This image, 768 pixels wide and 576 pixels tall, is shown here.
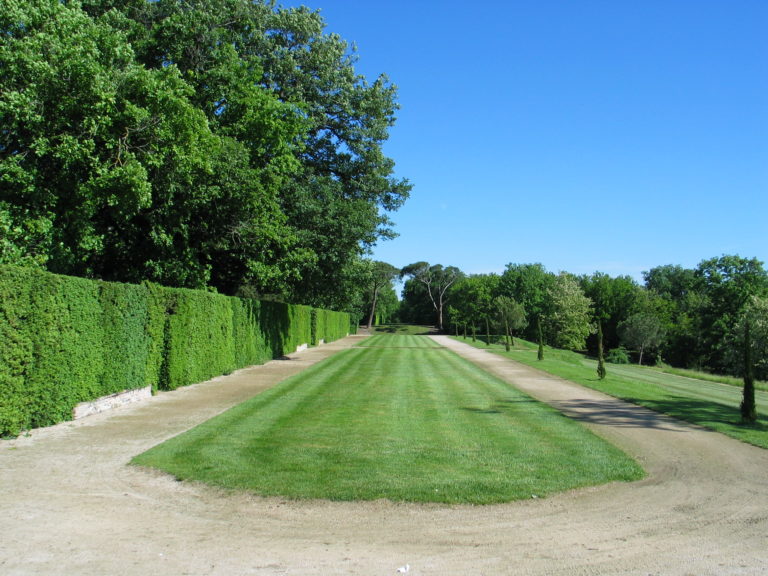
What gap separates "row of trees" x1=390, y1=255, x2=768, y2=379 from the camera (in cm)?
5516

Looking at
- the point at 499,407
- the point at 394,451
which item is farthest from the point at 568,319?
the point at 394,451

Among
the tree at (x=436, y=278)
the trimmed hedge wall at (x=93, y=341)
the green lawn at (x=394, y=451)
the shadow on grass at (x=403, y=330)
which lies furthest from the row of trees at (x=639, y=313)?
the green lawn at (x=394, y=451)

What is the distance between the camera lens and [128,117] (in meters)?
13.9

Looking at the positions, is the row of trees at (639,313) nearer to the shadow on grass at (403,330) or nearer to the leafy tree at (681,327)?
the leafy tree at (681,327)

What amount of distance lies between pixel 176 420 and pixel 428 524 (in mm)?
7003

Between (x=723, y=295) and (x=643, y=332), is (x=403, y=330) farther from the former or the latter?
(x=723, y=295)

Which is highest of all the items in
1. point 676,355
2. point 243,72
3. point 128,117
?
point 243,72

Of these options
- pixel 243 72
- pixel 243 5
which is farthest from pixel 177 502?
pixel 243 5

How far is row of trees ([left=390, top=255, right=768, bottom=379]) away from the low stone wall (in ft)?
123

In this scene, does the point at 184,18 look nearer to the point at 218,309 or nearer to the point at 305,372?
the point at 218,309

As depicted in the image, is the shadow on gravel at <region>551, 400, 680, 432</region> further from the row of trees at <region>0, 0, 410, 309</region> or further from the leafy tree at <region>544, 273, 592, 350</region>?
the leafy tree at <region>544, 273, 592, 350</region>

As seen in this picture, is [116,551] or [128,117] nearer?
[116,551]

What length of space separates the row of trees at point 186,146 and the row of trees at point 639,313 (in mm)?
26808

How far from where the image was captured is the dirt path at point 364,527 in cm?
462
